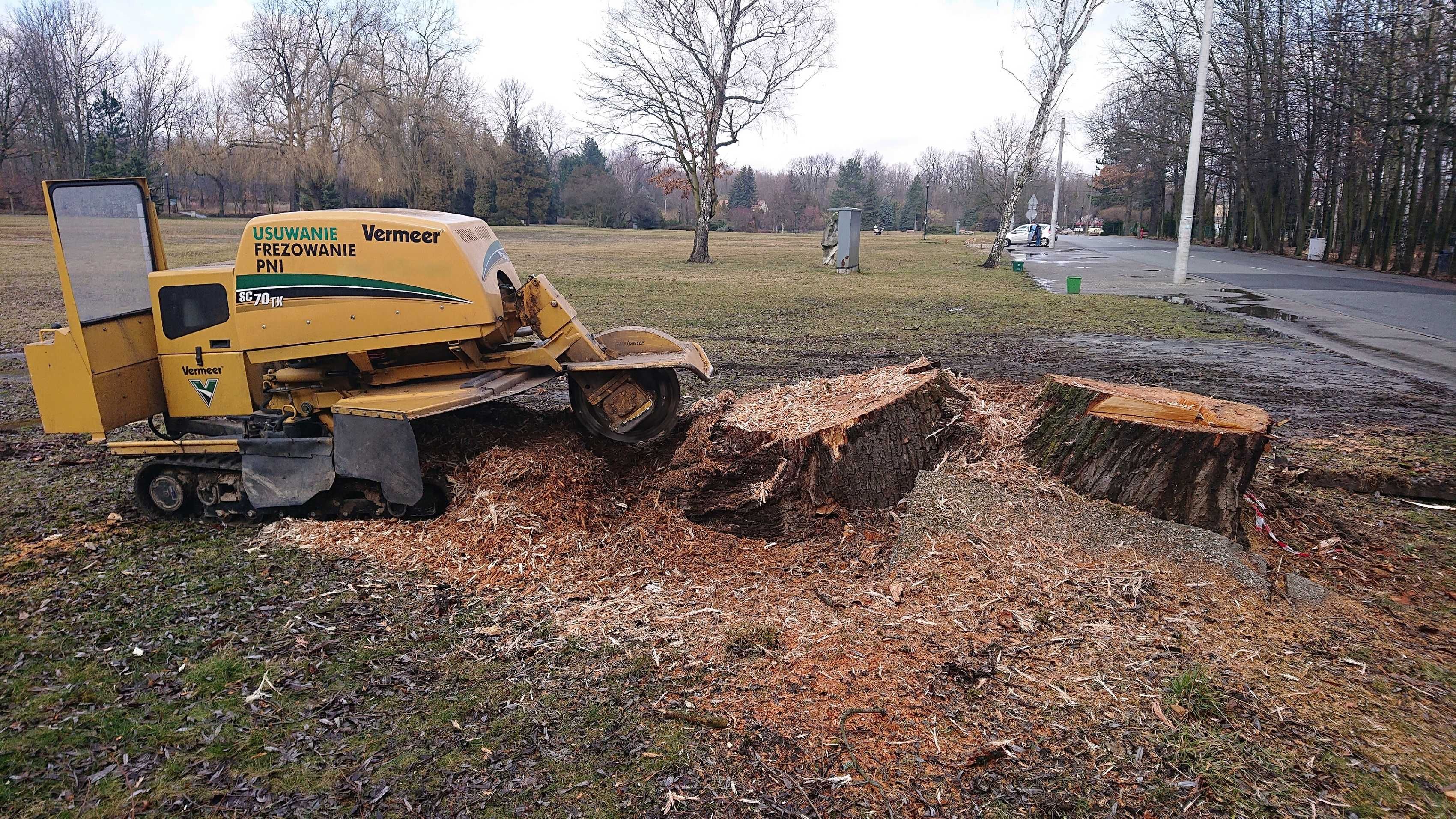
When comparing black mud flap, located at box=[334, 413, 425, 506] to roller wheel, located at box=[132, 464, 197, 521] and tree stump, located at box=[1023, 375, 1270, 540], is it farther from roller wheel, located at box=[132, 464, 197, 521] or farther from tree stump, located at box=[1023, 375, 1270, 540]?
tree stump, located at box=[1023, 375, 1270, 540]

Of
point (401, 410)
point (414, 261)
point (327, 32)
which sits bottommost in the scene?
point (401, 410)

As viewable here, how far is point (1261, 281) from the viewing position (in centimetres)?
2584

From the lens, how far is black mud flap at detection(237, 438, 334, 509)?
589 centimetres

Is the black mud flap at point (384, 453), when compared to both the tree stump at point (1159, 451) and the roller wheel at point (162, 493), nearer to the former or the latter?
the roller wheel at point (162, 493)

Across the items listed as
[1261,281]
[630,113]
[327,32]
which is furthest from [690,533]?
[327,32]

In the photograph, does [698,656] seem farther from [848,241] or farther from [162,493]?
[848,241]

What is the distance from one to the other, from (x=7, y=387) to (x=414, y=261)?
8.06 meters

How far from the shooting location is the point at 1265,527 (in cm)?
514

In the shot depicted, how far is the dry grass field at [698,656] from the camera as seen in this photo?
320 centimetres

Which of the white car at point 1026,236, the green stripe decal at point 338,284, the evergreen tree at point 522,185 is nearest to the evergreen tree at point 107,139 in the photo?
the evergreen tree at point 522,185

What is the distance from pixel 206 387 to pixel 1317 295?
80.4 ft

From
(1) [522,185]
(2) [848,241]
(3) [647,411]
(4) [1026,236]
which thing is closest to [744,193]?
(1) [522,185]

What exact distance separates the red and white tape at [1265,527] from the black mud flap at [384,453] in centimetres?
510

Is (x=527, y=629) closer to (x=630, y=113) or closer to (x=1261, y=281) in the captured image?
(x=1261, y=281)
